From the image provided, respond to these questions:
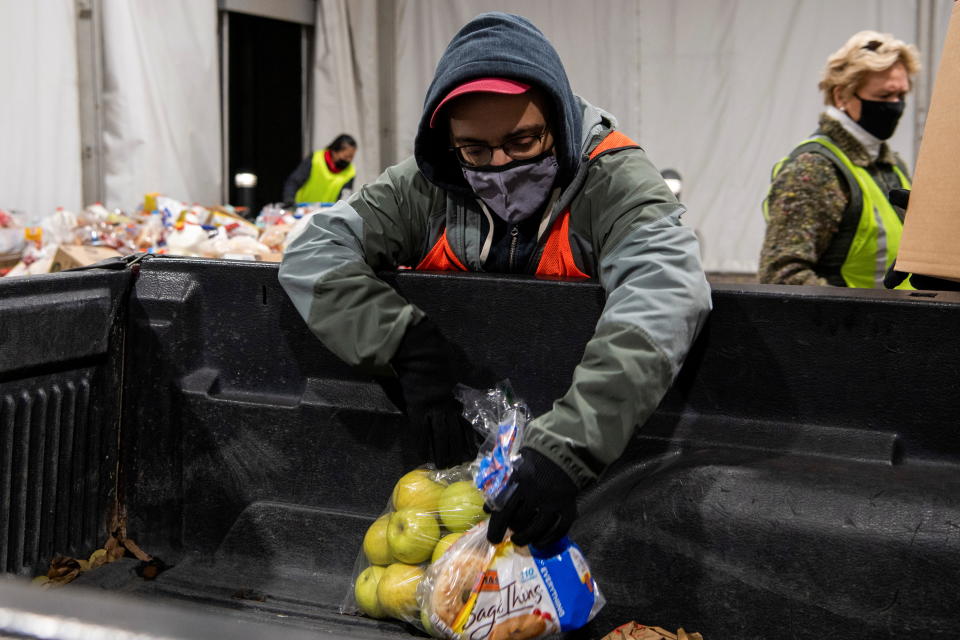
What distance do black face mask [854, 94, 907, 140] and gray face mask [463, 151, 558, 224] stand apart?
60.7 inches

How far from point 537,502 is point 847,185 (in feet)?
5.90

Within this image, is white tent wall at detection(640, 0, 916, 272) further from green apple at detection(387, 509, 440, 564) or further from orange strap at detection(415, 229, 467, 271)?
green apple at detection(387, 509, 440, 564)

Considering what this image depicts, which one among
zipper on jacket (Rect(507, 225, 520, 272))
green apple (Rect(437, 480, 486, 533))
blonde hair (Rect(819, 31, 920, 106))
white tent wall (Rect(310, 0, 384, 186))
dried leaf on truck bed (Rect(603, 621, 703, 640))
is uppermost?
white tent wall (Rect(310, 0, 384, 186))

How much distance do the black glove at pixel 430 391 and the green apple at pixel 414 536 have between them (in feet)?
0.40

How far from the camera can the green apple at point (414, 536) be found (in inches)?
57.9

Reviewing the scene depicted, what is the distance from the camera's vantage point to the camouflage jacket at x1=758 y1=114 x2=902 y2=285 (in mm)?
2584

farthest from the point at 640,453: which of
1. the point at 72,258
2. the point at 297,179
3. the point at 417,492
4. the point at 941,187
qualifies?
the point at 297,179

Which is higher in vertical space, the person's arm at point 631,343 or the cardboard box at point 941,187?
the cardboard box at point 941,187

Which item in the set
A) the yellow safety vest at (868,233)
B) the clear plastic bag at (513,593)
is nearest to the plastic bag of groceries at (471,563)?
the clear plastic bag at (513,593)

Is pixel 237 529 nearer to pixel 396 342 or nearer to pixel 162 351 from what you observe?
pixel 162 351

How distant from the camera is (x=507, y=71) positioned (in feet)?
5.07

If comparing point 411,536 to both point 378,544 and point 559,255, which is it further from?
point 559,255

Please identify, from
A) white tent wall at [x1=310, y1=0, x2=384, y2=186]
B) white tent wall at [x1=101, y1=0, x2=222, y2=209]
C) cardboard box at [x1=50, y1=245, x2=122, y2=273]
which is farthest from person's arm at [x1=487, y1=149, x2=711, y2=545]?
white tent wall at [x1=310, y1=0, x2=384, y2=186]

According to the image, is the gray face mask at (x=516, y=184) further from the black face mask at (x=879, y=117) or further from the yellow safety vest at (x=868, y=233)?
the black face mask at (x=879, y=117)
